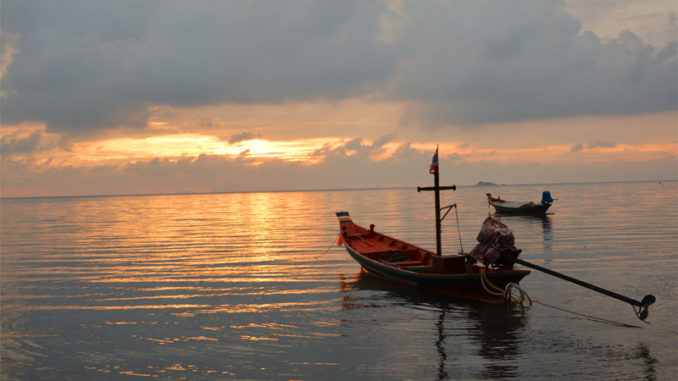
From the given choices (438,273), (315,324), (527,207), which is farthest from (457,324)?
(527,207)

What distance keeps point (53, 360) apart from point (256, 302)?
23.1ft

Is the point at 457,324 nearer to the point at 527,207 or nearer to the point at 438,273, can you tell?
the point at 438,273

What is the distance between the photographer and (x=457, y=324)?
48.7 ft

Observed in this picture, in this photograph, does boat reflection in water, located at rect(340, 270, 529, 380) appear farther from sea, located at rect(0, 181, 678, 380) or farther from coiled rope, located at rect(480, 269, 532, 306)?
coiled rope, located at rect(480, 269, 532, 306)

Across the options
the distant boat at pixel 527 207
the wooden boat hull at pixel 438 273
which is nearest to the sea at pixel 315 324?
the wooden boat hull at pixel 438 273

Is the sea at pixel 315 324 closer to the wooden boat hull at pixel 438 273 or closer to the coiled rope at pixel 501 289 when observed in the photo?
the coiled rope at pixel 501 289

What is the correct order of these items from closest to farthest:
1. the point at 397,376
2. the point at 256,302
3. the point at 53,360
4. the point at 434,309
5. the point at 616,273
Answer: the point at 397,376 → the point at 53,360 → the point at 434,309 → the point at 256,302 → the point at 616,273

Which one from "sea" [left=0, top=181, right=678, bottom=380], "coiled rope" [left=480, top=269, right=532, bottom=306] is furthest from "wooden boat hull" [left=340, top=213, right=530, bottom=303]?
"sea" [left=0, top=181, right=678, bottom=380]

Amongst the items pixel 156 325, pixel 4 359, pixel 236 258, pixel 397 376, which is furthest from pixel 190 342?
pixel 236 258

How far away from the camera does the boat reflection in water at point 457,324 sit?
1162 cm

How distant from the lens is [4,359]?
501 inches

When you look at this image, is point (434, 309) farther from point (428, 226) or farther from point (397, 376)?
point (428, 226)

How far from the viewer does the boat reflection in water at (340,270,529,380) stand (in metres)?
11.6

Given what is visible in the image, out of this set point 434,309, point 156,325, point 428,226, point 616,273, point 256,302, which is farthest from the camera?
point 428,226
